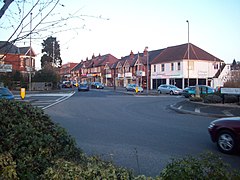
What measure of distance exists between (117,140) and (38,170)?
5.01 meters

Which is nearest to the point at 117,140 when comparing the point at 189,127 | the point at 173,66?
the point at 189,127

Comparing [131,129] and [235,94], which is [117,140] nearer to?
[131,129]

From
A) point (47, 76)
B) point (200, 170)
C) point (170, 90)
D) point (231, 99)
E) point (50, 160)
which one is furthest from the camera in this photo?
point (47, 76)

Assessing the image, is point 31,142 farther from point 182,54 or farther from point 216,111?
point 182,54

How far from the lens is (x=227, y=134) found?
6.84 metres

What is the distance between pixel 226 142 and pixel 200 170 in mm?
4244

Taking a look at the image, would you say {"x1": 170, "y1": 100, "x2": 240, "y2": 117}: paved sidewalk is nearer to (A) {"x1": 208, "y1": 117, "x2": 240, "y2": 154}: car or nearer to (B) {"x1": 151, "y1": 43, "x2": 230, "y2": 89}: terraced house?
(A) {"x1": 208, "y1": 117, "x2": 240, "y2": 154}: car

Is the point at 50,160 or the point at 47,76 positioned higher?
the point at 47,76

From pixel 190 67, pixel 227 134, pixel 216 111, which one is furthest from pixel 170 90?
pixel 227 134

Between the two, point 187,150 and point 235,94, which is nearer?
point 187,150

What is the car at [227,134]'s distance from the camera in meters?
6.59

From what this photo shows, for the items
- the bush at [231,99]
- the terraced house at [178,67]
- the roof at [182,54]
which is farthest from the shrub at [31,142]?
the roof at [182,54]

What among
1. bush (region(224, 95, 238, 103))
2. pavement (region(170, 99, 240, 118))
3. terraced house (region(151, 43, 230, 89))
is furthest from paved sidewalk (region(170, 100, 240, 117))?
terraced house (region(151, 43, 230, 89))

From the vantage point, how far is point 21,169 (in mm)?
3303
